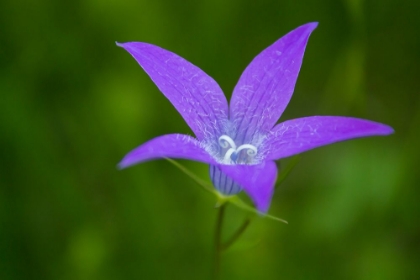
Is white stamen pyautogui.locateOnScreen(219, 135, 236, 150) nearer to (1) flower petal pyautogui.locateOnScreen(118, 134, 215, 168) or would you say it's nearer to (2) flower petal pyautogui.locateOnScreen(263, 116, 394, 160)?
(2) flower petal pyautogui.locateOnScreen(263, 116, 394, 160)

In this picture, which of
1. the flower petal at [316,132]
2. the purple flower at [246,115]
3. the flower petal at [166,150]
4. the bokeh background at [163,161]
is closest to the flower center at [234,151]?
the purple flower at [246,115]

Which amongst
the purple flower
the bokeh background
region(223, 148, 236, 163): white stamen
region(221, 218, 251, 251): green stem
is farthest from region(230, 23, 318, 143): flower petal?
the bokeh background

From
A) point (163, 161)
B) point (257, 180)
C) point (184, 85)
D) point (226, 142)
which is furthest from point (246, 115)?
point (163, 161)

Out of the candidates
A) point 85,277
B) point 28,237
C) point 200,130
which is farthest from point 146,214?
point 200,130

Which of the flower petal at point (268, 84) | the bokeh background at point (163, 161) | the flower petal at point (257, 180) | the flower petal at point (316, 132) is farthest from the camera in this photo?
the bokeh background at point (163, 161)

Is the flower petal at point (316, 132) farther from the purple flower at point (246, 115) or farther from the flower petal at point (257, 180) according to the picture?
the flower petal at point (257, 180)

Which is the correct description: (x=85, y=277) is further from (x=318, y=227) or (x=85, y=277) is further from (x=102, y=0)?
(x=102, y=0)
